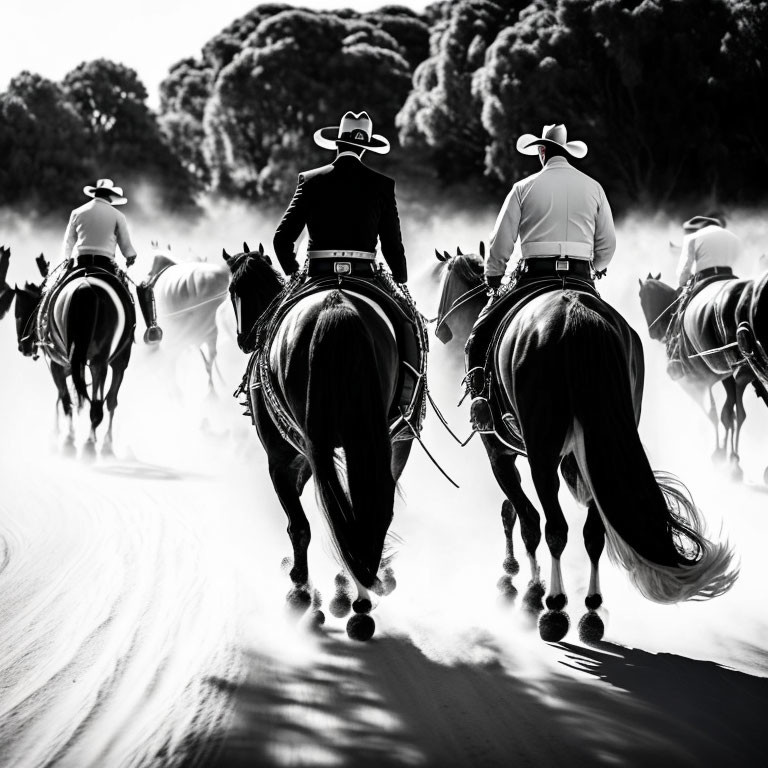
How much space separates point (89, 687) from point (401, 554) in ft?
9.67

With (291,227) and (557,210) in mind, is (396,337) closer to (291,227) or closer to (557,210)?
(291,227)

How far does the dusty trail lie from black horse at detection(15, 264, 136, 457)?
6.45 feet

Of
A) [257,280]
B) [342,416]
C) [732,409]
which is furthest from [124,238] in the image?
[342,416]

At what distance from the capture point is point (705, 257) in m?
10.1

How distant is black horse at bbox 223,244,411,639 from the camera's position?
180 inches

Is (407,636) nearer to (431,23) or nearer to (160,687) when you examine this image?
(160,687)

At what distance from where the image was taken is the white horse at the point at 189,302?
13.9 metres

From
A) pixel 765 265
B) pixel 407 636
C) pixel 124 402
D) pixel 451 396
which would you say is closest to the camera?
pixel 407 636

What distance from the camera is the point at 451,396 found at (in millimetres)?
9828

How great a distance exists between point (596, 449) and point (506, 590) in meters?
1.47

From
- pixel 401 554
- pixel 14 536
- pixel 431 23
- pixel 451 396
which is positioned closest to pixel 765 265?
pixel 451 396

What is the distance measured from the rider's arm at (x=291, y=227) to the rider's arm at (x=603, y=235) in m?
1.78

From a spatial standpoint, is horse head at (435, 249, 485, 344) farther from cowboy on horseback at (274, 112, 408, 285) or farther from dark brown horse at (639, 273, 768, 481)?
cowboy on horseback at (274, 112, 408, 285)

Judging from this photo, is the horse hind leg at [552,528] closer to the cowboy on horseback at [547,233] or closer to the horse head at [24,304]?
the cowboy on horseback at [547,233]
